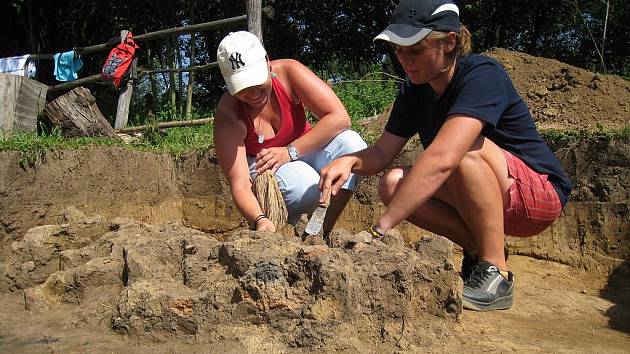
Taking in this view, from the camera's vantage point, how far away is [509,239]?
15.2ft

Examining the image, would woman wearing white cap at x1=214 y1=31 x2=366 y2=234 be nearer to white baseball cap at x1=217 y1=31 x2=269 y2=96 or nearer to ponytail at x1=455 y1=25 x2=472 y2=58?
white baseball cap at x1=217 y1=31 x2=269 y2=96

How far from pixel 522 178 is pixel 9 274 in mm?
2544

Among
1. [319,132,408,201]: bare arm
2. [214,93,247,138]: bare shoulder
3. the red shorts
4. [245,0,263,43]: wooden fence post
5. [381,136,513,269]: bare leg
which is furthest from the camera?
[245,0,263,43]: wooden fence post

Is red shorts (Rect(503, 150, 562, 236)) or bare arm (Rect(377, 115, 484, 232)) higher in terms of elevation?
bare arm (Rect(377, 115, 484, 232))

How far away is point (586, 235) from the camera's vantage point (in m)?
4.39

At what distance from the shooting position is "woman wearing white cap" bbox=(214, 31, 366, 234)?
324 centimetres

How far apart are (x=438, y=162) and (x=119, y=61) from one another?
5.91 meters

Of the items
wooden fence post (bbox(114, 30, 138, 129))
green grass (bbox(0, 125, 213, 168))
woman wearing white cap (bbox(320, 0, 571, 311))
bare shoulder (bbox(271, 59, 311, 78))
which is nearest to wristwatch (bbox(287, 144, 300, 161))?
bare shoulder (bbox(271, 59, 311, 78))

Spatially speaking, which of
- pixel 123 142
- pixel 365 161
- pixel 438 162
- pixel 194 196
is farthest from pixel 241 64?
pixel 123 142

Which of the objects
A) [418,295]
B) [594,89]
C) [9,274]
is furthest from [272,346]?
[594,89]

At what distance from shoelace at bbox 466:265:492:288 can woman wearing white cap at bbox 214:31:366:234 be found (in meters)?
1.01

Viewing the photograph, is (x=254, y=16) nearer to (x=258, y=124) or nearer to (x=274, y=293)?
(x=258, y=124)

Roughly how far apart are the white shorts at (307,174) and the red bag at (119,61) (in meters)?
4.47

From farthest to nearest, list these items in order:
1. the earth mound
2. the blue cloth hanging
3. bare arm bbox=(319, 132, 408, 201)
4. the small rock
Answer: the blue cloth hanging → the small rock → bare arm bbox=(319, 132, 408, 201) → the earth mound
